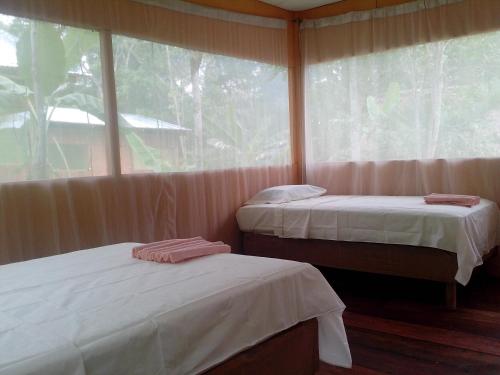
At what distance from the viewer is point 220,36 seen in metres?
3.61

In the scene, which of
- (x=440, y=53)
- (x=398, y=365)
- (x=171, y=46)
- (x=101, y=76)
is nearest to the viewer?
(x=398, y=365)

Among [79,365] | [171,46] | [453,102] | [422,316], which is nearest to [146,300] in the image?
[79,365]

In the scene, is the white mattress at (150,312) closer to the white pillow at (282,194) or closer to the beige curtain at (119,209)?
the beige curtain at (119,209)

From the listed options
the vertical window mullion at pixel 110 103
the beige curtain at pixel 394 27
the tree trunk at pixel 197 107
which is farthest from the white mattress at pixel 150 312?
the beige curtain at pixel 394 27

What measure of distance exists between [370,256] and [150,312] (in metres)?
2.17

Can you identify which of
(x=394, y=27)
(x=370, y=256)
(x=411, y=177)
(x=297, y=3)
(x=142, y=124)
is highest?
(x=297, y=3)

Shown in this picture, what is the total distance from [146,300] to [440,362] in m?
1.48

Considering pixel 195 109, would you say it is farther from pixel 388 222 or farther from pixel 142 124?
pixel 388 222

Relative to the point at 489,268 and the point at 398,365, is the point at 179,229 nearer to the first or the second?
the point at 398,365

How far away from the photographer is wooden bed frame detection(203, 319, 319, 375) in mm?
1296

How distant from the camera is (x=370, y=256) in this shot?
119 inches

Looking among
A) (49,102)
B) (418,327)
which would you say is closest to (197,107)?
(49,102)

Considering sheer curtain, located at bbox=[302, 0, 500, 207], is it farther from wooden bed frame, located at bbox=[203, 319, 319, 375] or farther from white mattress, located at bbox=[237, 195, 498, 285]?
wooden bed frame, located at bbox=[203, 319, 319, 375]

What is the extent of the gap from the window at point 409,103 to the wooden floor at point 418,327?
111 cm
